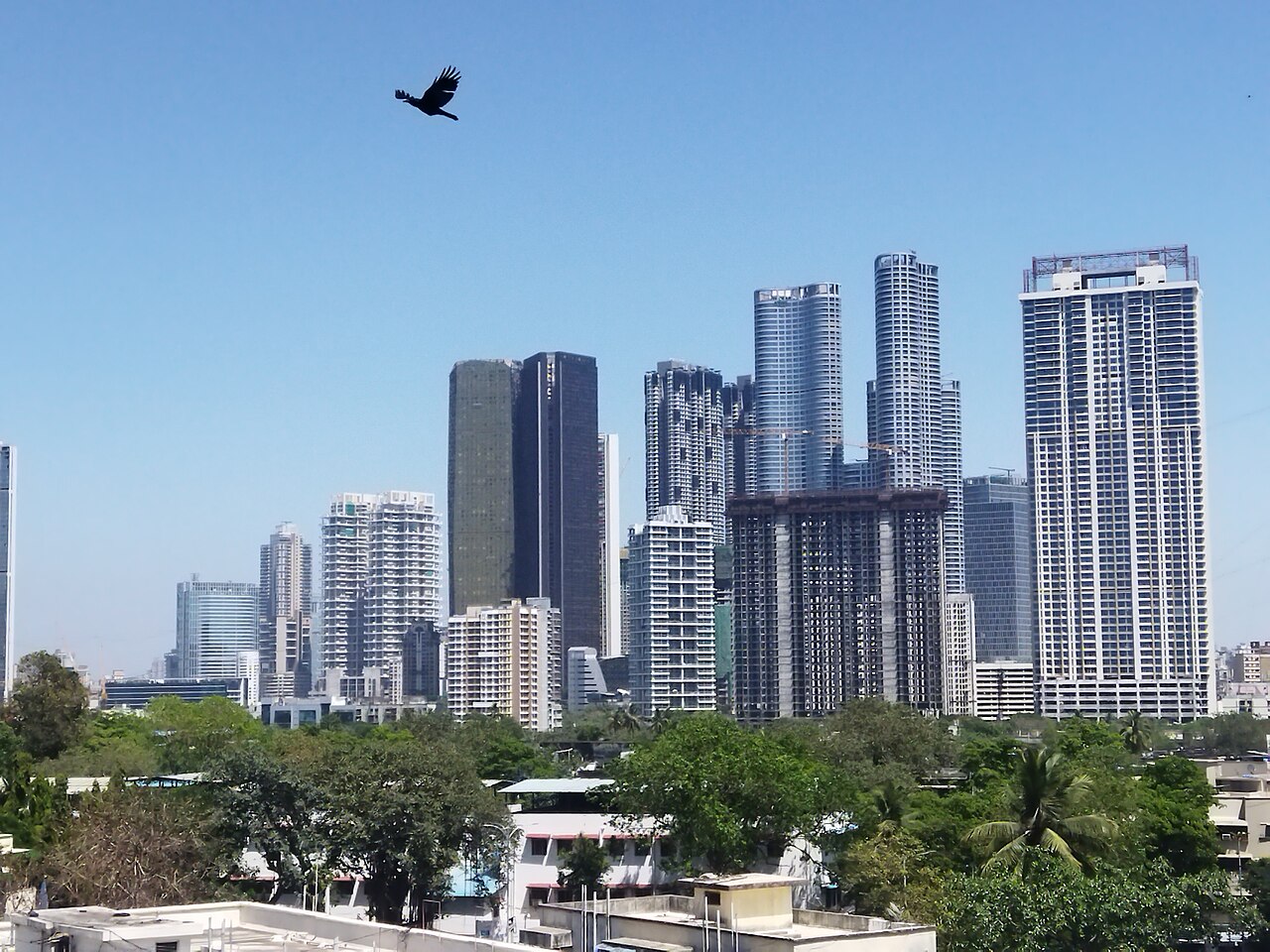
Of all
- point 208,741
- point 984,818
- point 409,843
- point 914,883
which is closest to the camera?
point 914,883

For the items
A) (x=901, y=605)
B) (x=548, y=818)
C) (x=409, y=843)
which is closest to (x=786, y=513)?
(x=901, y=605)

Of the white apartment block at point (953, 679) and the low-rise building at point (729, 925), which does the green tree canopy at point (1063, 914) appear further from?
the white apartment block at point (953, 679)

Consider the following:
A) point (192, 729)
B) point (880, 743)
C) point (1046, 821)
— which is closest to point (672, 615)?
point (192, 729)

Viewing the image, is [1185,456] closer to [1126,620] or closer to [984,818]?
[1126,620]

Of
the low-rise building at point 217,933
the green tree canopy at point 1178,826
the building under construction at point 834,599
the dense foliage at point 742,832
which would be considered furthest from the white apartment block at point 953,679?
the low-rise building at point 217,933

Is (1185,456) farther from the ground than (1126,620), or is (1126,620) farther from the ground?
(1185,456)

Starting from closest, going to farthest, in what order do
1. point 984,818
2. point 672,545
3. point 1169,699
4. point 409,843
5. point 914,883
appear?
point 914,883 → point 984,818 → point 409,843 → point 1169,699 → point 672,545
